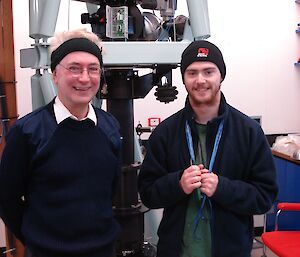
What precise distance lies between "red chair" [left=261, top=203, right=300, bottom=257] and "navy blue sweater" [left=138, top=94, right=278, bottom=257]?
2.91 ft

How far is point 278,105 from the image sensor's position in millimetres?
3400

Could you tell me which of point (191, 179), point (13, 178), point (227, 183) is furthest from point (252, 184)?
point (13, 178)

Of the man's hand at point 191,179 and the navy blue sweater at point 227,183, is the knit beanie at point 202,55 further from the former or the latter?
the man's hand at point 191,179

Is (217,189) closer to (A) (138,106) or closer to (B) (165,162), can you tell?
(B) (165,162)

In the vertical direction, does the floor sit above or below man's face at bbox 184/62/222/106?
below

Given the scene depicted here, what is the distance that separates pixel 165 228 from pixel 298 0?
8.58ft

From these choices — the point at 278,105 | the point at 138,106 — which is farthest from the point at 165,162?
the point at 278,105

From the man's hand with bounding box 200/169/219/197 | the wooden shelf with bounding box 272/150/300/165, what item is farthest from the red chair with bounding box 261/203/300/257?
the man's hand with bounding box 200/169/219/197

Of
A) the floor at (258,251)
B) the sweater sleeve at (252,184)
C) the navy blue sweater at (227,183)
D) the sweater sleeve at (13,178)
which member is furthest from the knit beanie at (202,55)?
the floor at (258,251)

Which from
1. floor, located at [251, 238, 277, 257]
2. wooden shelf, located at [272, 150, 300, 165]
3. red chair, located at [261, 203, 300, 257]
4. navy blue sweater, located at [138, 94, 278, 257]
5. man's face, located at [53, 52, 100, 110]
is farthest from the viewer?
floor, located at [251, 238, 277, 257]

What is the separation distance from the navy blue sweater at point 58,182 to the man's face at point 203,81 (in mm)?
329

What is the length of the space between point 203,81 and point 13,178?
0.66m

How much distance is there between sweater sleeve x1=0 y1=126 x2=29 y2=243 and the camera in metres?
1.21

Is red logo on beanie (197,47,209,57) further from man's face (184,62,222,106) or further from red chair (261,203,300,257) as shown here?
red chair (261,203,300,257)
